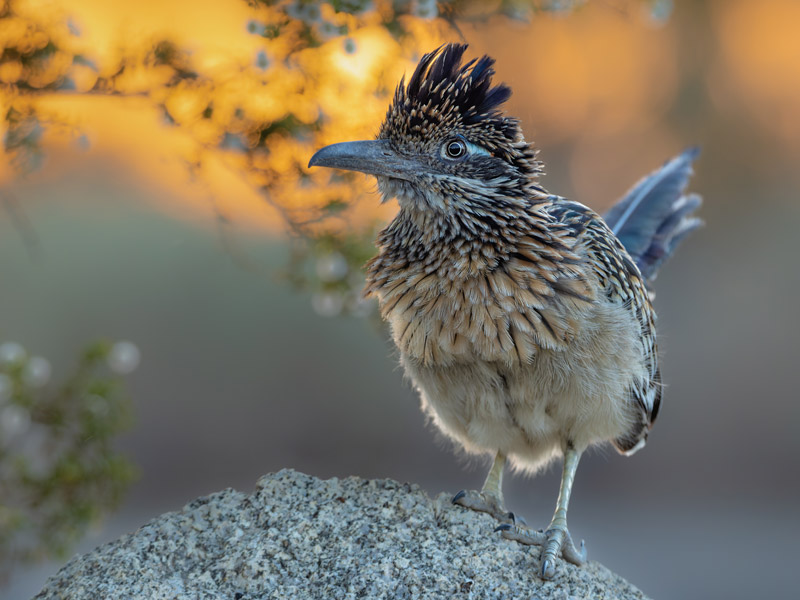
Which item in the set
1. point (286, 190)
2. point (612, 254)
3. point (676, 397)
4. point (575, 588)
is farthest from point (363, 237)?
point (676, 397)

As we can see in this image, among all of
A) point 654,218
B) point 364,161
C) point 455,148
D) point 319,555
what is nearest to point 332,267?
point 364,161

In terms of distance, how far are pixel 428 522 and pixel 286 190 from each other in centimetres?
174

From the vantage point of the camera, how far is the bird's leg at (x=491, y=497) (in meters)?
3.44

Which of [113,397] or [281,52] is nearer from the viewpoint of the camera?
[281,52]

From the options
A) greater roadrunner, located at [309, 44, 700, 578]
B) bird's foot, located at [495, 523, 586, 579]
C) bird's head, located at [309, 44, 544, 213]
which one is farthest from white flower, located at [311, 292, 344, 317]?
bird's foot, located at [495, 523, 586, 579]

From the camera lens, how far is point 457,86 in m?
3.39

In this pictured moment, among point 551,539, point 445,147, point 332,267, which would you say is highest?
point 332,267

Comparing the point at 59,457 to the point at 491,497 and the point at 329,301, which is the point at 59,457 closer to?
the point at 329,301

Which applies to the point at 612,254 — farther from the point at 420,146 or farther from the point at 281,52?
the point at 281,52

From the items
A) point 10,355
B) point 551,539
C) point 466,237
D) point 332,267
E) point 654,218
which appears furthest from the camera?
point 654,218

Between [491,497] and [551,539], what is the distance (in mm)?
479

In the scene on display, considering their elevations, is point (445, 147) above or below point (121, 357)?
above

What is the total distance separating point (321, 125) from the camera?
409 cm

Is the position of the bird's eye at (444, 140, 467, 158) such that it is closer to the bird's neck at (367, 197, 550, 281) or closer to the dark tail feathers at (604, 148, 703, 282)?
the bird's neck at (367, 197, 550, 281)
